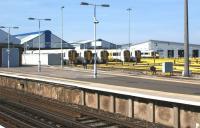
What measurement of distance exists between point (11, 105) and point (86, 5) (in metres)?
15.5

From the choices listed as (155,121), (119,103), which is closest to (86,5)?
(119,103)

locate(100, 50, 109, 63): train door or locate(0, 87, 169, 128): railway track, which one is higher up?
locate(100, 50, 109, 63): train door

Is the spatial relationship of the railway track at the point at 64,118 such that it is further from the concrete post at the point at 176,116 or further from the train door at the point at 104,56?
the train door at the point at 104,56

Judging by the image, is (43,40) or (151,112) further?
(43,40)

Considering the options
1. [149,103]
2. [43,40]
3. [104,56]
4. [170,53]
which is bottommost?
[149,103]

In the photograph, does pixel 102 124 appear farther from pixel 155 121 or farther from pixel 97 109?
pixel 97 109

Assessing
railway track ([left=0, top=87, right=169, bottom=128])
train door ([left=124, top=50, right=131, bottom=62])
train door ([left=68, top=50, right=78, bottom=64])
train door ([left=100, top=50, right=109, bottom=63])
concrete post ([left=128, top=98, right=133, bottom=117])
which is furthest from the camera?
train door ([left=124, top=50, right=131, bottom=62])

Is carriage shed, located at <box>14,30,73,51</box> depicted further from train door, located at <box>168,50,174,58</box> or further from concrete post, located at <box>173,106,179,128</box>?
concrete post, located at <box>173,106,179,128</box>

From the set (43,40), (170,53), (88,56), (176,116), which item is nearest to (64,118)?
(176,116)

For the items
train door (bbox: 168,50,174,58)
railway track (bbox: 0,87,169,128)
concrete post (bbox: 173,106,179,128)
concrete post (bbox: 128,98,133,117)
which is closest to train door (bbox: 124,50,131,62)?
train door (bbox: 168,50,174,58)

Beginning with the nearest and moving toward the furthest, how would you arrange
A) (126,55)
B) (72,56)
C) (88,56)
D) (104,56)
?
(72,56) → (88,56) → (104,56) → (126,55)

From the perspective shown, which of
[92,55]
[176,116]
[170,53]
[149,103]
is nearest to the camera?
[176,116]

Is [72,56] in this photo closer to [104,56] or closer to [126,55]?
[104,56]

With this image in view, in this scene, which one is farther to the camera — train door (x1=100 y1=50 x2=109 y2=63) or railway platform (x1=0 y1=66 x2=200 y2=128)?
train door (x1=100 y1=50 x2=109 y2=63)
